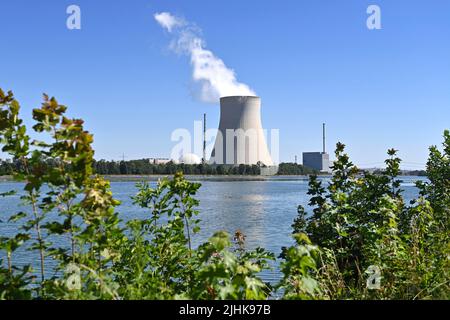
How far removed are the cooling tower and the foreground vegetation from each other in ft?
122

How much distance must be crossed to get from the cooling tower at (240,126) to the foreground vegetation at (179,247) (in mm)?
37151

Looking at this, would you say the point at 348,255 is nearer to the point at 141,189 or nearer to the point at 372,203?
the point at 372,203

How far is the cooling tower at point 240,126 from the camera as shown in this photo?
41688 millimetres

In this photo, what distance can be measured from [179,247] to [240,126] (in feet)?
127

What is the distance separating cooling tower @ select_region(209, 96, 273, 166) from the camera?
137ft

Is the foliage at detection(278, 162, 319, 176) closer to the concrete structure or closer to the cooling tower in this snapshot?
the concrete structure

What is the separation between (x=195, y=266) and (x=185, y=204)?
569 mm

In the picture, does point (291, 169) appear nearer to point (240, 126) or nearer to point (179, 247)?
point (240, 126)

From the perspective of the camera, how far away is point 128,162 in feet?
243

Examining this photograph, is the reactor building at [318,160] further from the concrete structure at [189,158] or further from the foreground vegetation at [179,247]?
the foreground vegetation at [179,247]

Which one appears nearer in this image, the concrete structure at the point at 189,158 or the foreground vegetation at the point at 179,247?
the foreground vegetation at the point at 179,247

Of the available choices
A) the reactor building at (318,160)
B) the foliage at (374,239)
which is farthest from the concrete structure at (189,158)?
the foliage at (374,239)

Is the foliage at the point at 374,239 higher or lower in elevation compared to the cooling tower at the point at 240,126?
lower
